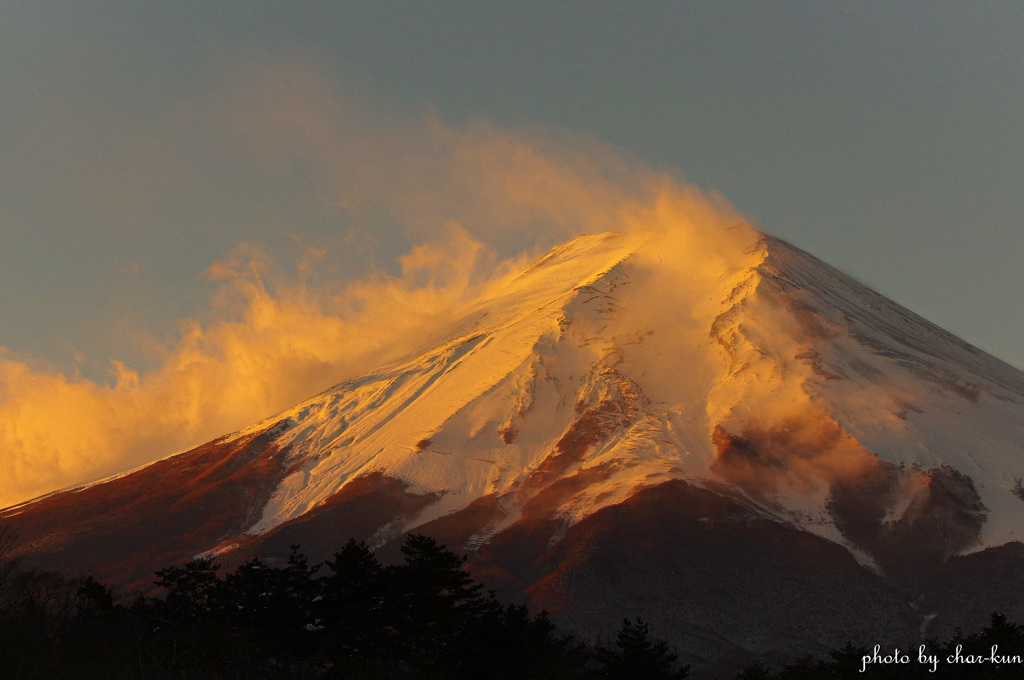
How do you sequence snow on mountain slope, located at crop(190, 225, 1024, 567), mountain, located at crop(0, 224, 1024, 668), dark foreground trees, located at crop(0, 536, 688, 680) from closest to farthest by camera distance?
dark foreground trees, located at crop(0, 536, 688, 680) → mountain, located at crop(0, 224, 1024, 668) → snow on mountain slope, located at crop(190, 225, 1024, 567)

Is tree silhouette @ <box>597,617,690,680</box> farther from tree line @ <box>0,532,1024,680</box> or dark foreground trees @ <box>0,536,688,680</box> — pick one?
dark foreground trees @ <box>0,536,688,680</box>

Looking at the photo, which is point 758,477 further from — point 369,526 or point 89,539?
point 89,539

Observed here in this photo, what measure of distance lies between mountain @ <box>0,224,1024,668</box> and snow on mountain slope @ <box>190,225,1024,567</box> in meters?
0.33

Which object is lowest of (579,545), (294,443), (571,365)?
(579,545)

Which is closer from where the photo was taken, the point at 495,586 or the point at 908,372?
the point at 495,586

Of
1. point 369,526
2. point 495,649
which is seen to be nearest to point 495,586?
point 369,526

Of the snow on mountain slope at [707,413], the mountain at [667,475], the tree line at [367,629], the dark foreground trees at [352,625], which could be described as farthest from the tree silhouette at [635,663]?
the snow on mountain slope at [707,413]

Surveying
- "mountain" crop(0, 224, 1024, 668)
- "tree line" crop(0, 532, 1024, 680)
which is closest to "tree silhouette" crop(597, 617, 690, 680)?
"tree line" crop(0, 532, 1024, 680)

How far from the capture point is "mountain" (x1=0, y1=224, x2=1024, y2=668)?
9862cm

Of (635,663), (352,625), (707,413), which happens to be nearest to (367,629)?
(352,625)

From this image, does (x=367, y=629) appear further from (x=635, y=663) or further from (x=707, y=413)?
(x=707, y=413)

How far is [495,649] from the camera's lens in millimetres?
37719

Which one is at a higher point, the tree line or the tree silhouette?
the tree line

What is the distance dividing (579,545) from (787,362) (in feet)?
155
